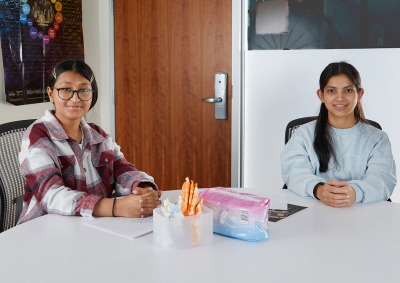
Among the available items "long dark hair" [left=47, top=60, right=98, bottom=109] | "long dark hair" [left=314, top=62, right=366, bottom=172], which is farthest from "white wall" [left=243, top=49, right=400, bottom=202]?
"long dark hair" [left=47, top=60, right=98, bottom=109]

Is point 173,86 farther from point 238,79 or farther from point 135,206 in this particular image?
point 135,206

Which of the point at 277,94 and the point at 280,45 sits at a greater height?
the point at 280,45

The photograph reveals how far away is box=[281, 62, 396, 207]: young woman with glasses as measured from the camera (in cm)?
193

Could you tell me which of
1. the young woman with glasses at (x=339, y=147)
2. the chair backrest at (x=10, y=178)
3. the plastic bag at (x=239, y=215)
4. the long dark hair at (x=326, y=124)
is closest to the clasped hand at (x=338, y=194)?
the young woman with glasses at (x=339, y=147)

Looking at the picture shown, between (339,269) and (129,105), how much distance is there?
251 centimetres

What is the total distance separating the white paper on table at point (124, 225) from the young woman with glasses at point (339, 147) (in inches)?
23.5

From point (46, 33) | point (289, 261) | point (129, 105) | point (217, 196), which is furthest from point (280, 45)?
point (289, 261)

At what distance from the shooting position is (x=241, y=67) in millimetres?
3186

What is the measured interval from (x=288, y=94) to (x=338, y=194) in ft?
4.73

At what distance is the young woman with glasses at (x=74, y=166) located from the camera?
5.17ft

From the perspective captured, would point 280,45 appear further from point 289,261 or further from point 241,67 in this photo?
point 289,261

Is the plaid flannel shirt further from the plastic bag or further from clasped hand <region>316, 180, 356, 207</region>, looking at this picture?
clasped hand <region>316, 180, 356, 207</region>

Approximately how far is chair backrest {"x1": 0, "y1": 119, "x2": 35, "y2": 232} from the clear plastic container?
69cm

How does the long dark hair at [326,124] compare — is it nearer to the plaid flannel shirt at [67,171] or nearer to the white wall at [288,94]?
the plaid flannel shirt at [67,171]
